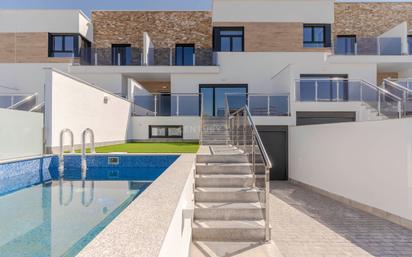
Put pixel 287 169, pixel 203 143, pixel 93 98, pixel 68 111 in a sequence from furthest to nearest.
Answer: pixel 287 169
pixel 203 143
pixel 93 98
pixel 68 111

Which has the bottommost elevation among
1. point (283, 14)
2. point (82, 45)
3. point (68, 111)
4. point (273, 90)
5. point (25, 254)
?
point (25, 254)

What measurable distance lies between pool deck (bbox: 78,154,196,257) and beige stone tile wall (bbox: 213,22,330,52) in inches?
592

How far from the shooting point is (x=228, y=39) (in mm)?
16859

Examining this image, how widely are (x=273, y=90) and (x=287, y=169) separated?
5.75 m

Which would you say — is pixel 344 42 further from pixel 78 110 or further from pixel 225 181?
pixel 78 110

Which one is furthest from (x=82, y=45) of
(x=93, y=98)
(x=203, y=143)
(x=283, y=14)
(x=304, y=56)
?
(x=304, y=56)

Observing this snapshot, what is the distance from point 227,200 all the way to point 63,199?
340 centimetres

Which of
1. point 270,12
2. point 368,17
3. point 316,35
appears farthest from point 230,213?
point 368,17

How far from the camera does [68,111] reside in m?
8.67

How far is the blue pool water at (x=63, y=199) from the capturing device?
11.1 ft

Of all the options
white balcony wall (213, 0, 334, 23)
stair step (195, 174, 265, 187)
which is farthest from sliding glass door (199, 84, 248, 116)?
stair step (195, 174, 265, 187)

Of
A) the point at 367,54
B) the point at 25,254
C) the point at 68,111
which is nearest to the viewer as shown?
the point at 25,254

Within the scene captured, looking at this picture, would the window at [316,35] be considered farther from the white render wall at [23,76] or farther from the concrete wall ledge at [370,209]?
the white render wall at [23,76]

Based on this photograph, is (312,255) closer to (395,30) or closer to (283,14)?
(283,14)
